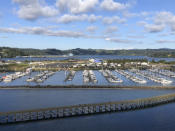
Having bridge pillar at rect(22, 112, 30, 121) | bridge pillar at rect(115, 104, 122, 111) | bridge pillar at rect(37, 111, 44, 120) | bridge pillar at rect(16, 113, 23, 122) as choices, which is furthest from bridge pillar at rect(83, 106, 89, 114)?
bridge pillar at rect(16, 113, 23, 122)

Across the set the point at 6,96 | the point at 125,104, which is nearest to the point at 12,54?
the point at 6,96

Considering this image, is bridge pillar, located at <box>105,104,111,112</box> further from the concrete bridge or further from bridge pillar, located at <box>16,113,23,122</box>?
bridge pillar, located at <box>16,113,23,122</box>

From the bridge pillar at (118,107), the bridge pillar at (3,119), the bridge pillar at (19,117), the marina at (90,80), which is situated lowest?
the bridge pillar at (3,119)

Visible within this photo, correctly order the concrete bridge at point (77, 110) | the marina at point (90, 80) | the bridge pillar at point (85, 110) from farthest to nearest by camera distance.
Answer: the marina at point (90, 80)
the bridge pillar at point (85, 110)
the concrete bridge at point (77, 110)

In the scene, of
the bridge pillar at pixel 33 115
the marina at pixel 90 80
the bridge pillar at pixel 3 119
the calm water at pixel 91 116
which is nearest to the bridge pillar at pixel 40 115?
the bridge pillar at pixel 33 115

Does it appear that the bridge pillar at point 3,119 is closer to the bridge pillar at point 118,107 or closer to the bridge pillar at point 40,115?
the bridge pillar at point 40,115

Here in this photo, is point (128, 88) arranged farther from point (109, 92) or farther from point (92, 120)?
point (92, 120)
